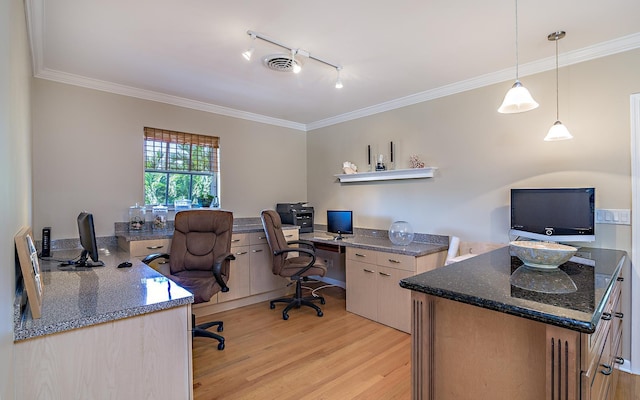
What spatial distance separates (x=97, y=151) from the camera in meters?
3.22

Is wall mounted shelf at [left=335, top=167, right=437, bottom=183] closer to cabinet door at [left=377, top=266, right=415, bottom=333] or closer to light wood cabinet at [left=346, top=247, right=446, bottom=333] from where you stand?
light wood cabinet at [left=346, top=247, right=446, bottom=333]

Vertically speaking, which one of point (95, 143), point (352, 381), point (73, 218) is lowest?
point (352, 381)

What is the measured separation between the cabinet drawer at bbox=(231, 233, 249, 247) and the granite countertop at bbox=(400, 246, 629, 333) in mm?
2525

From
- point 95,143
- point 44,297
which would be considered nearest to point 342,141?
point 95,143

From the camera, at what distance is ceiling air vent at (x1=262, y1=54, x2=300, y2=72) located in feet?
8.50

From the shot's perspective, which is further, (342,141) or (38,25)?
(342,141)

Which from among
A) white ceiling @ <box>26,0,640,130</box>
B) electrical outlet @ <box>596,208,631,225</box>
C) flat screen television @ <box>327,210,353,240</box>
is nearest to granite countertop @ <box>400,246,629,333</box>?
electrical outlet @ <box>596,208,631,225</box>

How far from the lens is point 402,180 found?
3809 millimetres

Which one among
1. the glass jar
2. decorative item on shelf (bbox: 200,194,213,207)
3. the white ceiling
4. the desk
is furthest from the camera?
decorative item on shelf (bbox: 200,194,213,207)

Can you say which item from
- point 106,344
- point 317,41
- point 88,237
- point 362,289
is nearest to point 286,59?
point 317,41

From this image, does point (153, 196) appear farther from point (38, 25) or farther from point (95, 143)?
point (38, 25)

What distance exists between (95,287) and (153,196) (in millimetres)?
2144

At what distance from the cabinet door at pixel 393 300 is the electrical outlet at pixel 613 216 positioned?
1540 mm

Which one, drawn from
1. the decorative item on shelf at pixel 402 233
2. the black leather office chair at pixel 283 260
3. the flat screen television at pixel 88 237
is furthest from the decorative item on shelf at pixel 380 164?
the flat screen television at pixel 88 237
